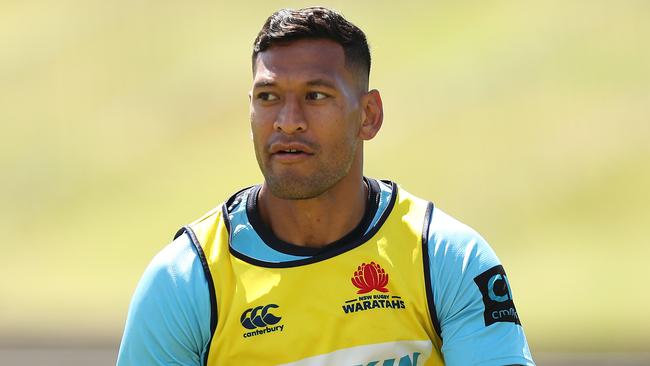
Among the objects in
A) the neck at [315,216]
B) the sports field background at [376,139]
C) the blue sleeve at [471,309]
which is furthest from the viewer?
the sports field background at [376,139]

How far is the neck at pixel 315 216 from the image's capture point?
12.4 ft

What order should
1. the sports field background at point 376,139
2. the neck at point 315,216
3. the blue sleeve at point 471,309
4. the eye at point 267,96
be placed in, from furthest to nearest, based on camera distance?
the sports field background at point 376,139 < the neck at point 315,216 < the eye at point 267,96 < the blue sleeve at point 471,309


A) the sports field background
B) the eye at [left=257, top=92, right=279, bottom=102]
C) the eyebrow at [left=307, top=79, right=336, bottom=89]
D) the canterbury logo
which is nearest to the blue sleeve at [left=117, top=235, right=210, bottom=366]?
the canterbury logo

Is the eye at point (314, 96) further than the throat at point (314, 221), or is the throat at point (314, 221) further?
the throat at point (314, 221)

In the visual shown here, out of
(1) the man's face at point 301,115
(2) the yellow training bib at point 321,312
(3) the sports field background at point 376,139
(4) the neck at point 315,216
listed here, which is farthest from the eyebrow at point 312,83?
(3) the sports field background at point 376,139

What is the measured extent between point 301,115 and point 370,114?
1.13 feet

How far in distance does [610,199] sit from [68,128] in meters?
5.41

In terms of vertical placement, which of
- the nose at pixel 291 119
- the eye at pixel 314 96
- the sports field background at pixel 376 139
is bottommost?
the nose at pixel 291 119

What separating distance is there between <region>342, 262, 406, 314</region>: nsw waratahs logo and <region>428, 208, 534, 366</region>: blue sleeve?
13 centimetres

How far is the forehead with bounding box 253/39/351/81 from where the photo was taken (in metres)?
3.63

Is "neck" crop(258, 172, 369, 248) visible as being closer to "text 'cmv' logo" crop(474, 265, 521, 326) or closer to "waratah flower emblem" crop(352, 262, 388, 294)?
"waratah flower emblem" crop(352, 262, 388, 294)

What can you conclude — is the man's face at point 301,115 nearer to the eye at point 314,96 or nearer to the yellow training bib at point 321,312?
the eye at point 314,96

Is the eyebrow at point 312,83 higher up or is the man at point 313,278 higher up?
the eyebrow at point 312,83

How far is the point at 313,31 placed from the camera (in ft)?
12.1
